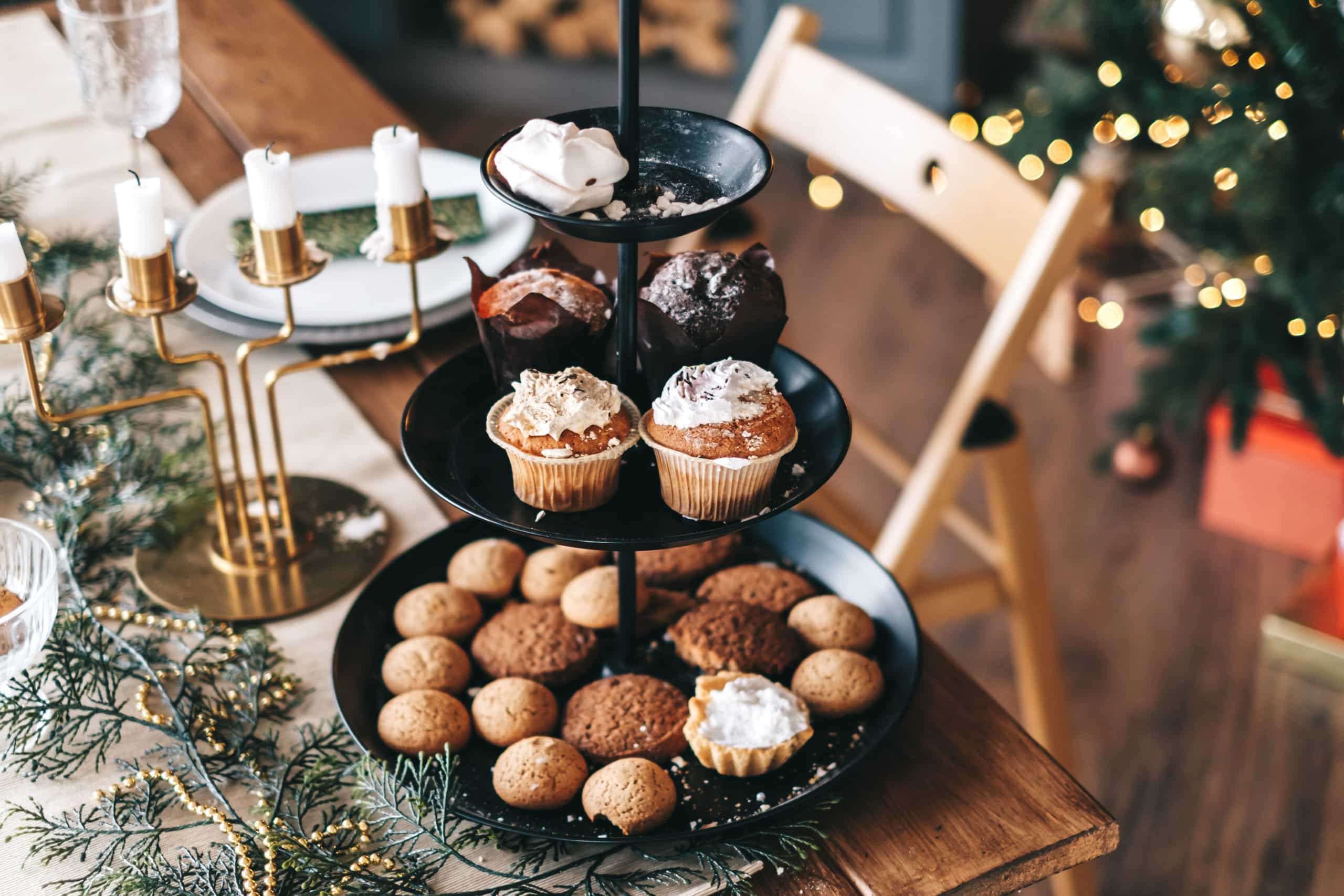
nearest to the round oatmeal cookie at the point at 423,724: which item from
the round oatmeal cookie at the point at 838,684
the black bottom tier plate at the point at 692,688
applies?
the black bottom tier plate at the point at 692,688

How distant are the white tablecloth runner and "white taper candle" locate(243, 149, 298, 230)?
0.94 ft

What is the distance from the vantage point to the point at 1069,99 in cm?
202

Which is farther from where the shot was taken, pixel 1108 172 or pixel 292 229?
pixel 1108 172

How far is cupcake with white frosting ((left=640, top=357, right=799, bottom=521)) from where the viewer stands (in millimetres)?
702

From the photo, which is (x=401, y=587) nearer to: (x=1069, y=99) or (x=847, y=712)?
(x=847, y=712)

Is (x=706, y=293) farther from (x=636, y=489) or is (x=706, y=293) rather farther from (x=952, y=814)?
(x=952, y=814)

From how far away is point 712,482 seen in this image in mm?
696

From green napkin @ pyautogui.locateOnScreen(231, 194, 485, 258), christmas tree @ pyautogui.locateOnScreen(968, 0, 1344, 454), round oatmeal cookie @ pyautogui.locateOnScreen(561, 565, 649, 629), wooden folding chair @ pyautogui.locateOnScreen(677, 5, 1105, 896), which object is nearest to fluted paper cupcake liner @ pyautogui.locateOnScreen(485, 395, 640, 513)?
round oatmeal cookie @ pyautogui.locateOnScreen(561, 565, 649, 629)

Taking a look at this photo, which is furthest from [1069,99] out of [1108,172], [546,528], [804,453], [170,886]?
[170,886]

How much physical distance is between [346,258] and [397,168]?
16.9 inches

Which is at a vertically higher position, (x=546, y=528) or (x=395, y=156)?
(x=395, y=156)

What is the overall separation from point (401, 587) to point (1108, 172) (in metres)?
1.96

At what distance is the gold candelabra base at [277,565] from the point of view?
2.98 feet

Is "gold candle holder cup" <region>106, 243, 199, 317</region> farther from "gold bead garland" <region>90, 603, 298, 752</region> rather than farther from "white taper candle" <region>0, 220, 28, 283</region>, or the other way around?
"gold bead garland" <region>90, 603, 298, 752</region>
